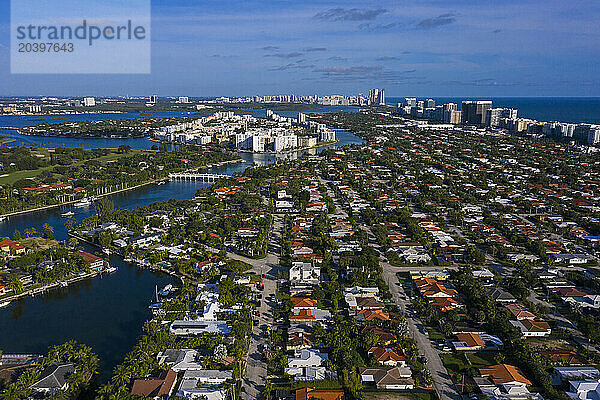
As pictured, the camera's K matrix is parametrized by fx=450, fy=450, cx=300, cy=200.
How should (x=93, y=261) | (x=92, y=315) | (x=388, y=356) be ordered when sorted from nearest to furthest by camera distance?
(x=388, y=356)
(x=92, y=315)
(x=93, y=261)

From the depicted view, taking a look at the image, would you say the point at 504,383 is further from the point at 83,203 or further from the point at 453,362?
the point at 83,203

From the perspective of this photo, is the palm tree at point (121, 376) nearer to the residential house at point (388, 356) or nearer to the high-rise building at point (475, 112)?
the residential house at point (388, 356)

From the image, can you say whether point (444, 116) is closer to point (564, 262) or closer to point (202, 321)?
point (564, 262)

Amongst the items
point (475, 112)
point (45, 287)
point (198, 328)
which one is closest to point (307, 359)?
point (198, 328)

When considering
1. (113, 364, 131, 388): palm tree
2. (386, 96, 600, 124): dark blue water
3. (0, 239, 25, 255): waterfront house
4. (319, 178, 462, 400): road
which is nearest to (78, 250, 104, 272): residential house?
(0, 239, 25, 255): waterfront house

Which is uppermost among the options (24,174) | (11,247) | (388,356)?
(24,174)

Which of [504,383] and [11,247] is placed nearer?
[504,383]

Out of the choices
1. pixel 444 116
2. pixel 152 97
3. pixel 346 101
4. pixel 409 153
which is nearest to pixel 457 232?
pixel 409 153

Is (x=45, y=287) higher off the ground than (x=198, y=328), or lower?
lower

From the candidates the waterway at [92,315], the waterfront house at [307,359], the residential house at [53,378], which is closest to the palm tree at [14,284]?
the waterway at [92,315]
